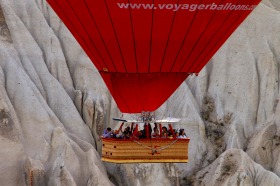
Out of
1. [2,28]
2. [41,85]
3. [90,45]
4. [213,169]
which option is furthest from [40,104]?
[90,45]

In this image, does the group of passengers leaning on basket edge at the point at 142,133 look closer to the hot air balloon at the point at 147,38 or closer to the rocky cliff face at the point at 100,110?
the hot air balloon at the point at 147,38

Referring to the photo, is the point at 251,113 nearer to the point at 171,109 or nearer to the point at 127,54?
the point at 171,109

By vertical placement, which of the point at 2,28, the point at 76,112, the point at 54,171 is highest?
the point at 2,28

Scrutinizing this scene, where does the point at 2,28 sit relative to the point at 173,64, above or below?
above

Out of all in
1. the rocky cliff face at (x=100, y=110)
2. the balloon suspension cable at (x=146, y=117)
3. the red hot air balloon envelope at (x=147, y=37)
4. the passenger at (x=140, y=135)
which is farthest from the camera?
the rocky cliff face at (x=100, y=110)

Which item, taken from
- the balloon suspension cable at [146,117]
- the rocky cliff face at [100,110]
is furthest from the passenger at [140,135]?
the rocky cliff face at [100,110]

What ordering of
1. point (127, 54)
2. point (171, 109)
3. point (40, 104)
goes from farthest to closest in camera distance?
point (171, 109) → point (40, 104) → point (127, 54)

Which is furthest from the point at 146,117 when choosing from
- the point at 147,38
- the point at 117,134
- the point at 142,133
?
the point at 147,38
